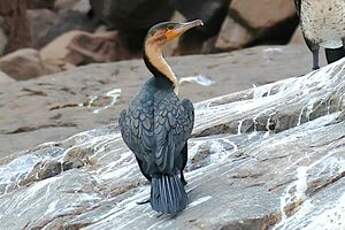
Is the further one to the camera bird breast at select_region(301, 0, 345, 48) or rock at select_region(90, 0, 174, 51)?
rock at select_region(90, 0, 174, 51)

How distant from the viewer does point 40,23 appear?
16531 mm

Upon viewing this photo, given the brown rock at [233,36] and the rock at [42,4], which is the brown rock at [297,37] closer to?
the brown rock at [233,36]

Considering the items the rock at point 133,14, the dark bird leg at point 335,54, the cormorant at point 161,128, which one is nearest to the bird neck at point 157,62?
the cormorant at point 161,128

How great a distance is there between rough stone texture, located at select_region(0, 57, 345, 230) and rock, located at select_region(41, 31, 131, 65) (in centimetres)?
901

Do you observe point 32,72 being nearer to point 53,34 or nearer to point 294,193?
point 53,34

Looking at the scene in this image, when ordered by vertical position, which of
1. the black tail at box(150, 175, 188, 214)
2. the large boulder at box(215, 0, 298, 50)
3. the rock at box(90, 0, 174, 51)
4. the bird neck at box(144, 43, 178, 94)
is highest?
the bird neck at box(144, 43, 178, 94)

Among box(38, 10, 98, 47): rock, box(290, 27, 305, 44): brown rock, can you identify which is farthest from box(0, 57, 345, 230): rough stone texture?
box(38, 10, 98, 47): rock

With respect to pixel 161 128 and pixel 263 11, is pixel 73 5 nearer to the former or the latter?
pixel 263 11

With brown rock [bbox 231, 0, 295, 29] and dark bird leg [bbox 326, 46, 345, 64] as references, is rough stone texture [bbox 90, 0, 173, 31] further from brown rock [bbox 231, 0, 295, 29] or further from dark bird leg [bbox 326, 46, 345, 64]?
dark bird leg [bbox 326, 46, 345, 64]

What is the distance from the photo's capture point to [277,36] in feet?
42.2

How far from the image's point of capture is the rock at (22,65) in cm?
1177

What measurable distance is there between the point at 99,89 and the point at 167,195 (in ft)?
17.0

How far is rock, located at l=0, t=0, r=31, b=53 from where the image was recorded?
12.4 meters

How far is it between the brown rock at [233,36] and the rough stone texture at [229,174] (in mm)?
7691
